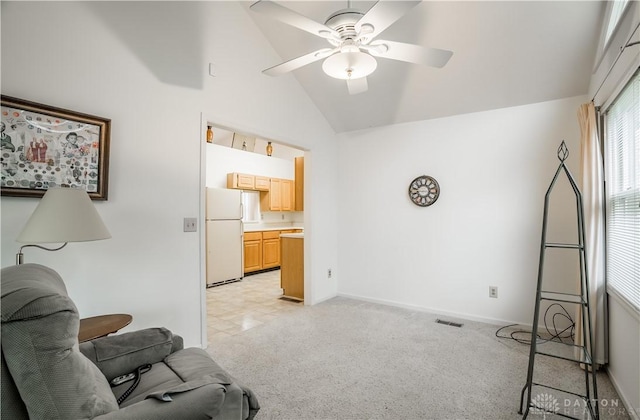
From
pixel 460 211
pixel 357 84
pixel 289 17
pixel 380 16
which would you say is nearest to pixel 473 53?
pixel 357 84

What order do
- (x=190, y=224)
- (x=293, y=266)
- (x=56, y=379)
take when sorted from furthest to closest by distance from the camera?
(x=293, y=266) < (x=190, y=224) < (x=56, y=379)

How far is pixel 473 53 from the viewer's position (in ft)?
9.72

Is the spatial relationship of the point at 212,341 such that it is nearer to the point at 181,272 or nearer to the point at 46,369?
the point at 181,272

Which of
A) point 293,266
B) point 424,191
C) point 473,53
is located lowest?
point 293,266

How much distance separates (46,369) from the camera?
2.83 ft

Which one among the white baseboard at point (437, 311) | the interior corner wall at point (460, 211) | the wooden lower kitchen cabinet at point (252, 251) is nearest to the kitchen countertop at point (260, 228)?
the wooden lower kitchen cabinet at point (252, 251)

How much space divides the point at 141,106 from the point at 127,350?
5.66 ft

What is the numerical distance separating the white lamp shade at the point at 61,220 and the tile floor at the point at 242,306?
173 cm

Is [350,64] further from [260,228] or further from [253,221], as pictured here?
[260,228]

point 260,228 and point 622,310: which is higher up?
point 260,228

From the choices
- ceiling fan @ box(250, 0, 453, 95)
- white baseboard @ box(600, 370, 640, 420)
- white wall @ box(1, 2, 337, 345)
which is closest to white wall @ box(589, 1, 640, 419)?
white baseboard @ box(600, 370, 640, 420)

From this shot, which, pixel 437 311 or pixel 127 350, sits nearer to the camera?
pixel 127 350

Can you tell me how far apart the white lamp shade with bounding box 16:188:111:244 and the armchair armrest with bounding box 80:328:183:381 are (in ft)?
1.68

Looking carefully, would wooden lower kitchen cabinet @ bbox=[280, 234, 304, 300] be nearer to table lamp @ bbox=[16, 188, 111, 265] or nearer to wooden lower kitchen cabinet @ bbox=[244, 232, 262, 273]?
wooden lower kitchen cabinet @ bbox=[244, 232, 262, 273]
